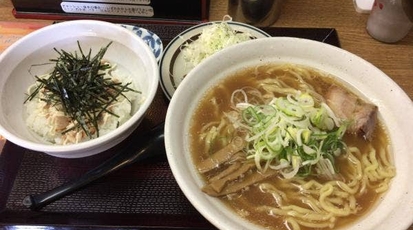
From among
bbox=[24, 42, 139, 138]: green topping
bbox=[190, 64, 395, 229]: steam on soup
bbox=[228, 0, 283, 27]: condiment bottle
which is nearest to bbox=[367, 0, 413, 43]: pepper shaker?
bbox=[228, 0, 283, 27]: condiment bottle

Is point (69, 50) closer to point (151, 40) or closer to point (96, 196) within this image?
point (151, 40)

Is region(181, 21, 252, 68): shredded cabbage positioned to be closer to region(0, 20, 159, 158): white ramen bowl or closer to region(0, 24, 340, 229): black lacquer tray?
region(0, 20, 159, 158): white ramen bowl

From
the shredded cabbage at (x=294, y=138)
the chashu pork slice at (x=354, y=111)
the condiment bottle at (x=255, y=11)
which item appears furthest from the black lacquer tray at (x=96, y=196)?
the condiment bottle at (x=255, y=11)

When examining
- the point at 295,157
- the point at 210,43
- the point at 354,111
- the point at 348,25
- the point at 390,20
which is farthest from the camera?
the point at 348,25

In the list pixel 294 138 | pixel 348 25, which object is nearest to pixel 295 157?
pixel 294 138

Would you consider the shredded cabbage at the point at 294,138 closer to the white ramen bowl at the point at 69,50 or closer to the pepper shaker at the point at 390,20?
the white ramen bowl at the point at 69,50
